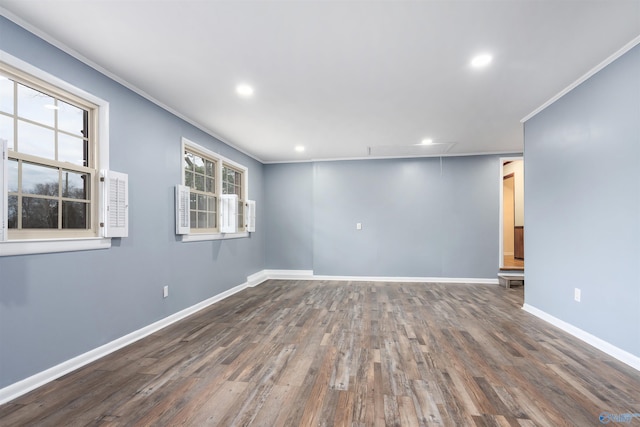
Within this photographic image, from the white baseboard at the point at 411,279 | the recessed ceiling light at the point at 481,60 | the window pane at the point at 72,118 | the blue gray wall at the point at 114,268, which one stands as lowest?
the white baseboard at the point at 411,279

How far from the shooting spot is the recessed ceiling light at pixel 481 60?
2.41m

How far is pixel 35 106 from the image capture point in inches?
84.6

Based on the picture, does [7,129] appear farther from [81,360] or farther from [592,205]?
[592,205]

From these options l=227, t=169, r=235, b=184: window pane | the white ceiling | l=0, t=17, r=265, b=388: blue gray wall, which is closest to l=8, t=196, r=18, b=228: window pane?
l=0, t=17, r=265, b=388: blue gray wall

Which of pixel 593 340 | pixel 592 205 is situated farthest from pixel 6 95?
pixel 593 340

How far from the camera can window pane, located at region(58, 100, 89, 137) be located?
2.34 metres

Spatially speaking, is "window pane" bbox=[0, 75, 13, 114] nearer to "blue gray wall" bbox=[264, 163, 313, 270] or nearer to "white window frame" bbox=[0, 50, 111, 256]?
"white window frame" bbox=[0, 50, 111, 256]

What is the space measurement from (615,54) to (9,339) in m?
4.86

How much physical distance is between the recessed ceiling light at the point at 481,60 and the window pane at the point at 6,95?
11.1ft

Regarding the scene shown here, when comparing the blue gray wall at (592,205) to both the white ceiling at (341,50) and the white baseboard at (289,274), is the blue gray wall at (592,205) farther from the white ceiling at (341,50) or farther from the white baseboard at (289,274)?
the white baseboard at (289,274)

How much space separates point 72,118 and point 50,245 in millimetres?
1057

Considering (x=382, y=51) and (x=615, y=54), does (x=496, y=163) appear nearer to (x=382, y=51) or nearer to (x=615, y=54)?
(x=615, y=54)

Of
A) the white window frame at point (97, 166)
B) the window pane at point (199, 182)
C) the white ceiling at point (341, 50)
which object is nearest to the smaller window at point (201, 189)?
the window pane at point (199, 182)

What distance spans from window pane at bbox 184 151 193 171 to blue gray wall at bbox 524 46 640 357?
14.4ft
